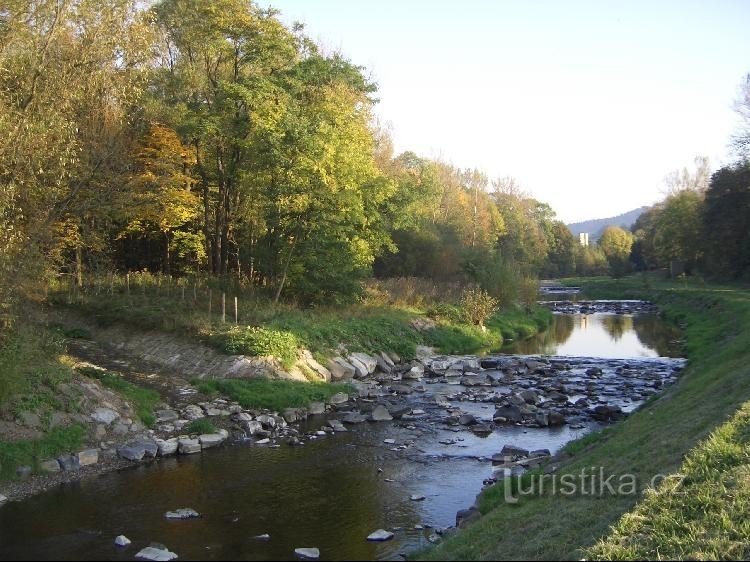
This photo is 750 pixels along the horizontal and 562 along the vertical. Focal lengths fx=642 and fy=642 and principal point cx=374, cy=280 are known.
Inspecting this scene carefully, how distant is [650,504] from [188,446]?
11913 mm

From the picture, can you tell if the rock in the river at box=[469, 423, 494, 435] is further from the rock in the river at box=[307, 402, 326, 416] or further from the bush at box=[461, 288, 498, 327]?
the bush at box=[461, 288, 498, 327]

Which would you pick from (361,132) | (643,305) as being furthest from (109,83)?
(643,305)

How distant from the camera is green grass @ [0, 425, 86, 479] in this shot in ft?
46.2

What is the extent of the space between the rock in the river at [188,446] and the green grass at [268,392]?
3.41m

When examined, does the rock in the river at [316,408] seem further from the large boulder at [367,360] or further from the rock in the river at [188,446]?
the large boulder at [367,360]

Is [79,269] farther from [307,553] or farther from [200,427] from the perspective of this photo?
[307,553]

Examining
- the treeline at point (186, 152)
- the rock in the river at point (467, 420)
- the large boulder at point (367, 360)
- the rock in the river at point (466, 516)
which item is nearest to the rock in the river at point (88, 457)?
the treeline at point (186, 152)

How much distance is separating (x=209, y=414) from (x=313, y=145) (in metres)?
14.3

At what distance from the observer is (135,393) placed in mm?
19078

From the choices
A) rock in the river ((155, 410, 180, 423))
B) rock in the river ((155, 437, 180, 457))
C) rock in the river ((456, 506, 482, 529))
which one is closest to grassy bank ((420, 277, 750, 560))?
rock in the river ((456, 506, 482, 529))

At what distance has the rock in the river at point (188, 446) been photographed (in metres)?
16.5

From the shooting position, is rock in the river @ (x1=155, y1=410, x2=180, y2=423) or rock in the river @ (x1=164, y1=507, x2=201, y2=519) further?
rock in the river @ (x1=155, y1=410, x2=180, y2=423)

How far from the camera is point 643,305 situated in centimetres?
7156

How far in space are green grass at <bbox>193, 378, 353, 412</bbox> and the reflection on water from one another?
60.0ft
